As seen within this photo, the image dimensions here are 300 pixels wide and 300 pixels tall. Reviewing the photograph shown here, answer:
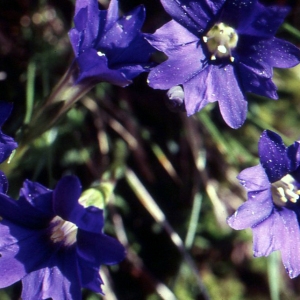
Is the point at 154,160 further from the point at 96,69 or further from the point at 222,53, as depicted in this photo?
the point at 96,69

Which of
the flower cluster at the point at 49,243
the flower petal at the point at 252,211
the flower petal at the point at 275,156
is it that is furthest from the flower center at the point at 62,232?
the flower petal at the point at 275,156

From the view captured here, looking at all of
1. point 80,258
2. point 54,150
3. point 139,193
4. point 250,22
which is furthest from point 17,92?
point 250,22

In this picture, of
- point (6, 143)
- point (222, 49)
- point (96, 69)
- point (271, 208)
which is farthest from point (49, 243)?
point (222, 49)

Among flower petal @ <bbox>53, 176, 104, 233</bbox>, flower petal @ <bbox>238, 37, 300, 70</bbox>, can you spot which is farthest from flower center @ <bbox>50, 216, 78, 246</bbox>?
flower petal @ <bbox>238, 37, 300, 70</bbox>

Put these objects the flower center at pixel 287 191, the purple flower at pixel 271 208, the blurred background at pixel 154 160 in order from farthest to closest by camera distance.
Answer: the blurred background at pixel 154 160
the flower center at pixel 287 191
the purple flower at pixel 271 208

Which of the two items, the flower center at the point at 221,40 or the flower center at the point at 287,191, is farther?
the flower center at the point at 287,191

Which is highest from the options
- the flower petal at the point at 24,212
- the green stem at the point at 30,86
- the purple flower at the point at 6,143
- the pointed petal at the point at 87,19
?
the pointed petal at the point at 87,19

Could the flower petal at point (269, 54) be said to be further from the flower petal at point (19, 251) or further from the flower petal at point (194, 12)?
the flower petal at point (19, 251)
